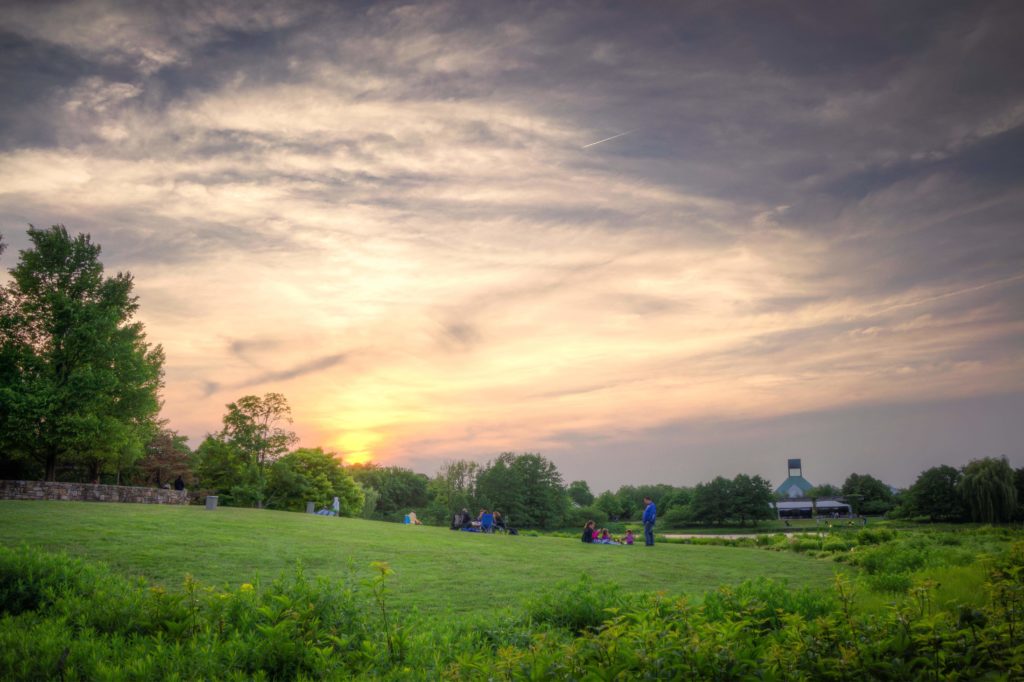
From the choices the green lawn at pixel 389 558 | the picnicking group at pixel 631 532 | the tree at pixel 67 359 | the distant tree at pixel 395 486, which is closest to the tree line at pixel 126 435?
the tree at pixel 67 359

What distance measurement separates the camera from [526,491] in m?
102

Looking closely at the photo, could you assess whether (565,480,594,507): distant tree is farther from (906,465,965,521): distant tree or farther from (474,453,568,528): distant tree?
(906,465,965,521): distant tree

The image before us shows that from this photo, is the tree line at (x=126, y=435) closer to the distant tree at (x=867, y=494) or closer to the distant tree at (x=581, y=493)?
the distant tree at (x=867, y=494)

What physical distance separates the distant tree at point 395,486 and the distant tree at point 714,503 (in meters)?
65.5

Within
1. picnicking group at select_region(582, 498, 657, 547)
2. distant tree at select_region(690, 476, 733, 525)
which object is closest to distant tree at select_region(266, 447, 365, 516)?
picnicking group at select_region(582, 498, 657, 547)

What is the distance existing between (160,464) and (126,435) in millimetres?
21857

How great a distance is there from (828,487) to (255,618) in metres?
161

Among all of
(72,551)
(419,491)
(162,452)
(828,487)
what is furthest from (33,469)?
(828,487)

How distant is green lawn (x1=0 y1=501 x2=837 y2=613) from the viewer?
13.6 metres

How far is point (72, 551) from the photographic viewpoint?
1448cm

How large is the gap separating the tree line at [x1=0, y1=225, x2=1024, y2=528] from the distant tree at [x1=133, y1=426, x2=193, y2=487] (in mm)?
134

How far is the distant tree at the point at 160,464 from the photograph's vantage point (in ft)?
207

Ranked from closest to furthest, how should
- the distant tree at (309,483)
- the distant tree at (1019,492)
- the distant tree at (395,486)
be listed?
the distant tree at (1019,492) < the distant tree at (309,483) < the distant tree at (395,486)

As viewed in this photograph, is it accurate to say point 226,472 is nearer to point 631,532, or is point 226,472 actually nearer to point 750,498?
point 631,532
